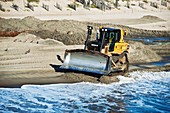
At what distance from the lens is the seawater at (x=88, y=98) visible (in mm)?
15102

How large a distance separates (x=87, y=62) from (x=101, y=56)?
2.79 ft

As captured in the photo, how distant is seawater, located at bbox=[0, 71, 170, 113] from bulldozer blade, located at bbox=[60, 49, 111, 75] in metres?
0.82

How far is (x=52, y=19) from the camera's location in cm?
3759

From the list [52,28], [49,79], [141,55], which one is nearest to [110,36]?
[49,79]

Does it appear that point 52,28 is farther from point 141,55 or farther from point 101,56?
point 101,56

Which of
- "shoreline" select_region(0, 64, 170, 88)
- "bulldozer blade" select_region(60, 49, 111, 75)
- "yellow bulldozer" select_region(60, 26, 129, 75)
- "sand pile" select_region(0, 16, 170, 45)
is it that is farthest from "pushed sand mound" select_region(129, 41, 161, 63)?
"bulldozer blade" select_region(60, 49, 111, 75)

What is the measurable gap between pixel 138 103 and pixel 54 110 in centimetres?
337

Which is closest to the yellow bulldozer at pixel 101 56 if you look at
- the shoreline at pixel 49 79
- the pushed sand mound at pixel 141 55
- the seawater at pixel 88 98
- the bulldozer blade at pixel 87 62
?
the bulldozer blade at pixel 87 62

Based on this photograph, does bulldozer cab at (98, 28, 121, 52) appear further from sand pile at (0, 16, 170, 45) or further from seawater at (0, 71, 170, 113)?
sand pile at (0, 16, 170, 45)

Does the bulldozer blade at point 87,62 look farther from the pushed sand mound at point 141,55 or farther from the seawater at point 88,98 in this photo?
the pushed sand mound at point 141,55

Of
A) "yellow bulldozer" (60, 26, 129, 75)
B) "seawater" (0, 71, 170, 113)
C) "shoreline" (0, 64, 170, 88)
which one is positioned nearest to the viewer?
"seawater" (0, 71, 170, 113)

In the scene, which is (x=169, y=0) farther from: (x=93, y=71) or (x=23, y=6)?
(x=93, y=71)

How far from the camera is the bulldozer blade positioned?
18.7m

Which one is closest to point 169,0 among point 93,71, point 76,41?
point 76,41
